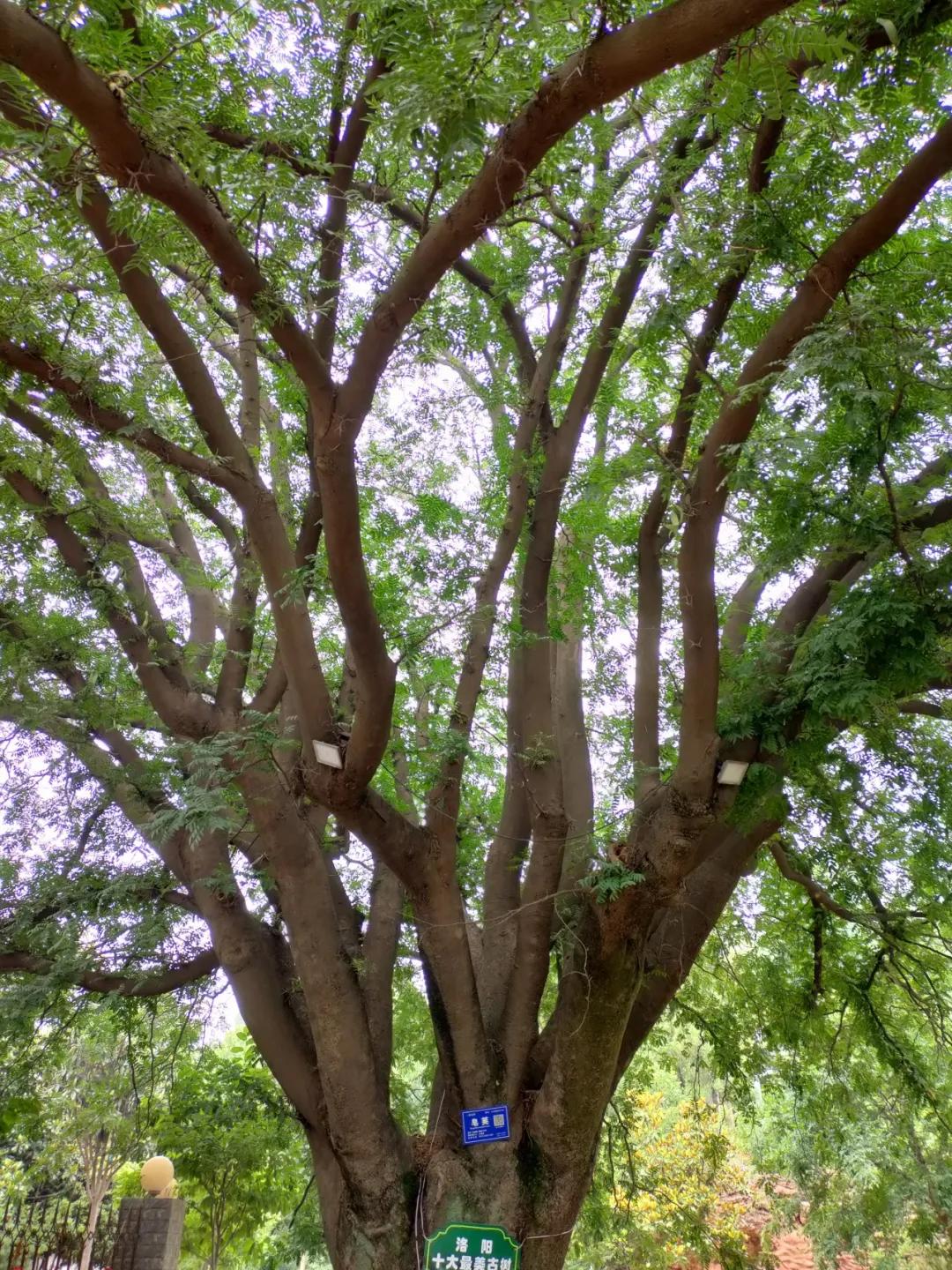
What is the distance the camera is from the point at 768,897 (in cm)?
678

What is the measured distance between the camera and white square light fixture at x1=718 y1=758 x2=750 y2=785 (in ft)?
13.0

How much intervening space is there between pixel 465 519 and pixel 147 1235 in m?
5.59

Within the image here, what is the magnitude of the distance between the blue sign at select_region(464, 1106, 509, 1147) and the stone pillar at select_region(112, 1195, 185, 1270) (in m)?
3.43

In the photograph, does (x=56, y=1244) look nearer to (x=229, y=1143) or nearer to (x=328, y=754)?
(x=229, y=1143)

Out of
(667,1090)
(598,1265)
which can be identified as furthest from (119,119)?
(667,1090)

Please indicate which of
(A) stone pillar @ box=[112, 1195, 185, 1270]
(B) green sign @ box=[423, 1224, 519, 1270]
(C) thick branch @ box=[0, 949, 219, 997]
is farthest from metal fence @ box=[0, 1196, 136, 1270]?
(B) green sign @ box=[423, 1224, 519, 1270]

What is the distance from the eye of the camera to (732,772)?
3979 mm

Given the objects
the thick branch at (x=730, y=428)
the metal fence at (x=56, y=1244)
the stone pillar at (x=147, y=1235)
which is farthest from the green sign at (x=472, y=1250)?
the stone pillar at (x=147, y=1235)

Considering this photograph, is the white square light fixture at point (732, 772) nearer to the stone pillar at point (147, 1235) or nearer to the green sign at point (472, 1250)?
the green sign at point (472, 1250)

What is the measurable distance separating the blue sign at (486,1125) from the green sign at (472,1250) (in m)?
0.36

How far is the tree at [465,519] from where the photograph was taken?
9.55 feet

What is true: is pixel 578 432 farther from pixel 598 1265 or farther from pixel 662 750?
pixel 598 1265

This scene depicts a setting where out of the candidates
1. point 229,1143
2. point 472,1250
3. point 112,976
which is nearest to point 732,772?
point 472,1250

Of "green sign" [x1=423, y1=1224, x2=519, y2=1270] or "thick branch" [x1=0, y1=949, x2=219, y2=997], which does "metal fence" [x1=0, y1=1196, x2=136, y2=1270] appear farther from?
"green sign" [x1=423, y1=1224, x2=519, y2=1270]
